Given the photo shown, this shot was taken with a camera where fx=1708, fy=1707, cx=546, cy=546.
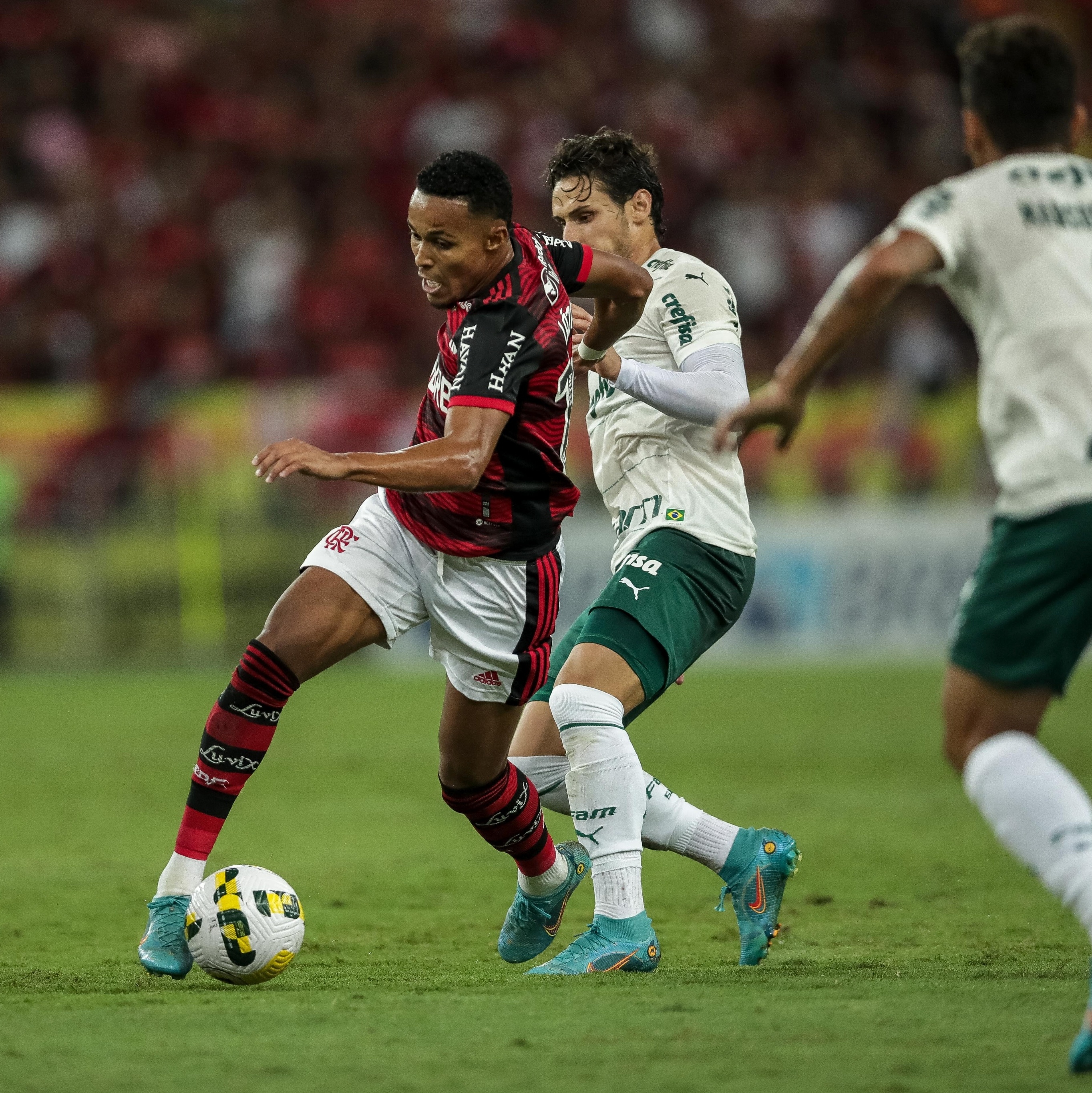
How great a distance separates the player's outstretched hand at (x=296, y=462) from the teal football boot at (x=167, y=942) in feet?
4.55

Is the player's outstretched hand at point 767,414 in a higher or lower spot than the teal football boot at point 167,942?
higher

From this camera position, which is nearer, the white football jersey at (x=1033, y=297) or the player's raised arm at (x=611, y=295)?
the white football jersey at (x=1033, y=297)

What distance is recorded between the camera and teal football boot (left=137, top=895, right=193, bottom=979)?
489 cm

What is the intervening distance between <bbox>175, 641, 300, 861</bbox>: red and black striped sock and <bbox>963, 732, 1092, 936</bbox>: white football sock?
2.22m

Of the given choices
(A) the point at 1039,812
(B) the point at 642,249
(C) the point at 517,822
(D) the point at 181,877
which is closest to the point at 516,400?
(B) the point at 642,249

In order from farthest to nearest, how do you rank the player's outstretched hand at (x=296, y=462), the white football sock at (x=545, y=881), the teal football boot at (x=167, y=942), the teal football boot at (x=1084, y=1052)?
the white football sock at (x=545, y=881) < the teal football boot at (x=167, y=942) < the player's outstretched hand at (x=296, y=462) < the teal football boot at (x=1084, y=1052)

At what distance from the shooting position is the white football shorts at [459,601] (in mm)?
5309

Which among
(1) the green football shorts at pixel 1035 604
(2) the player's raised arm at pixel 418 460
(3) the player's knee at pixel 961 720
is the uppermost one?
(2) the player's raised arm at pixel 418 460

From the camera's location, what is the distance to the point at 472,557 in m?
5.33

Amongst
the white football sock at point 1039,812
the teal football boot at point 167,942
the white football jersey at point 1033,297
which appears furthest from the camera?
the teal football boot at point 167,942

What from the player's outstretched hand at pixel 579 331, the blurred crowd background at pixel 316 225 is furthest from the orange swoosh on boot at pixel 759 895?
the blurred crowd background at pixel 316 225

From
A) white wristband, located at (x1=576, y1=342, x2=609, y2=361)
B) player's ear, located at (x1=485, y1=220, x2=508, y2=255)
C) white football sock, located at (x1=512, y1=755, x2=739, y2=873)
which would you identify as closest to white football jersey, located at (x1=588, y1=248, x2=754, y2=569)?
white wristband, located at (x1=576, y1=342, x2=609, y2=361)

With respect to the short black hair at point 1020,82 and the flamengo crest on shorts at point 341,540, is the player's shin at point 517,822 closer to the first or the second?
the flamengo crest on shorts at point 341,540

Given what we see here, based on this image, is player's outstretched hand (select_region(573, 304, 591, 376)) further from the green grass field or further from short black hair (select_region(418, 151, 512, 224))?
the green grass field
